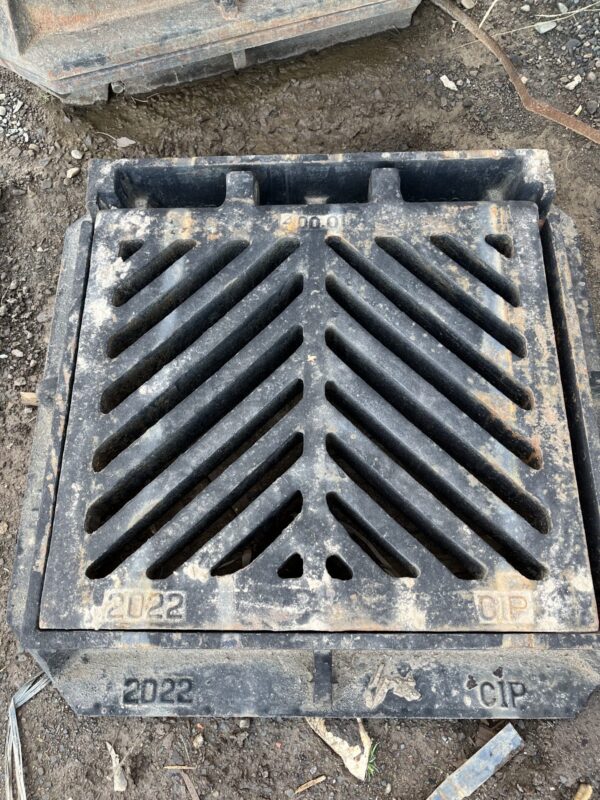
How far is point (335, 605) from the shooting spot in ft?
5.86

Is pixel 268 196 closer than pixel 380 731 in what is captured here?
No

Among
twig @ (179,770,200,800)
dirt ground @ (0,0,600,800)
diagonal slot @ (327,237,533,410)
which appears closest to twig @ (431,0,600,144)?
dirt ground @ (0,0,600,800)

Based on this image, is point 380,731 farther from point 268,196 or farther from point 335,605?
point 268,196

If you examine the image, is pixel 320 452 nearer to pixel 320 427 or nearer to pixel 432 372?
pixel 320 427

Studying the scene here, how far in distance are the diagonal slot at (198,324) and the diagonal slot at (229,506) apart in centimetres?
49

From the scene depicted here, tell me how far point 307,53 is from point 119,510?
236cm

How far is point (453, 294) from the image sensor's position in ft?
7.08

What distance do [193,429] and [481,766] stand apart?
1.44 metres

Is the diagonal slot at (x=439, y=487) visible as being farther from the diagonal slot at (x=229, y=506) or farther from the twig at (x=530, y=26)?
the twig at (x=530, y=26)

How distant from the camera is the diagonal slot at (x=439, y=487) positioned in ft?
6.16

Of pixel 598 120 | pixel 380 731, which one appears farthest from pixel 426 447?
pixel 598 120

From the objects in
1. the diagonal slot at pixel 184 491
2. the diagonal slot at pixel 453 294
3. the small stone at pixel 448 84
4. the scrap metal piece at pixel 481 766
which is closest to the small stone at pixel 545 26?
the small stone at pixel 448 84

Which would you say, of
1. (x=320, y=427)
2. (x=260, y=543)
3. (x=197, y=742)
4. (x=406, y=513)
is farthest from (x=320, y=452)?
(x=197, y=742)

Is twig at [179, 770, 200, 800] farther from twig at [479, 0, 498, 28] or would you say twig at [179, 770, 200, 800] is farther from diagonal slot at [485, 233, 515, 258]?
twig at [479, 0, 498, 28]
